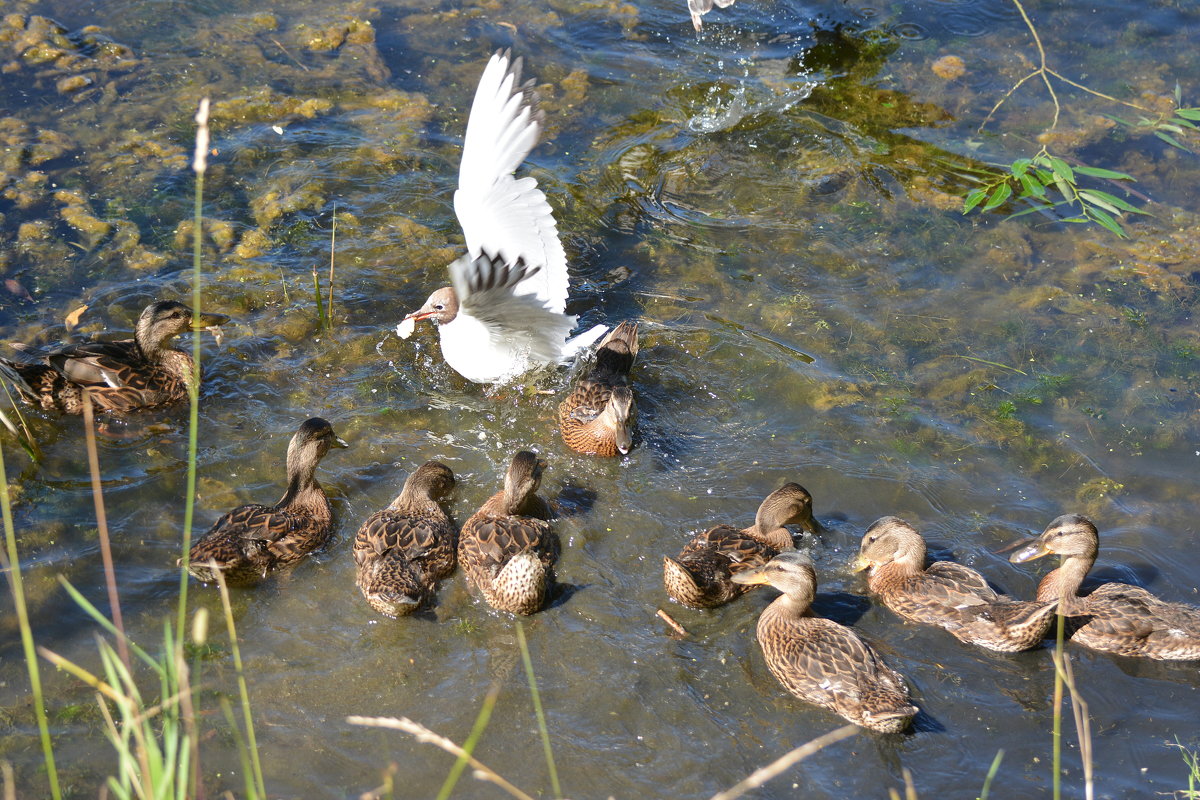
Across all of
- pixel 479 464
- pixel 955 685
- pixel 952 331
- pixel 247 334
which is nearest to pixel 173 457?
pixel 247 334

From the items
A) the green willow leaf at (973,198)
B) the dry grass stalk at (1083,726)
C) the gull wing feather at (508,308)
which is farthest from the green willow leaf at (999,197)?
the dry grass stalk at (1083,726)

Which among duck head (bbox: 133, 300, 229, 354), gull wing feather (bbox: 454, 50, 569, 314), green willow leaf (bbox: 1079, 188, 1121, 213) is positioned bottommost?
duck head (bbox: 133, 300, 229, 354)

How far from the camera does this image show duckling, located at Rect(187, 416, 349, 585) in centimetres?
532

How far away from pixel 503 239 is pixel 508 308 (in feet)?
2.36

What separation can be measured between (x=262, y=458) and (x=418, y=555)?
1589 millimetres

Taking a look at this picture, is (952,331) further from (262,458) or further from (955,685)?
(262,458)

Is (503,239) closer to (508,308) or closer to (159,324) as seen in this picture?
(508,308)

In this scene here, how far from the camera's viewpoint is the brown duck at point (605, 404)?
6484 mm

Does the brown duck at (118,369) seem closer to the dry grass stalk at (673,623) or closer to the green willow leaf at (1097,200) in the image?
the dry grass stalk at (673,623)

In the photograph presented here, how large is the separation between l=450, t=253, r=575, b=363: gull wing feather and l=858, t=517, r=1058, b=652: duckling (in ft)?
8.71

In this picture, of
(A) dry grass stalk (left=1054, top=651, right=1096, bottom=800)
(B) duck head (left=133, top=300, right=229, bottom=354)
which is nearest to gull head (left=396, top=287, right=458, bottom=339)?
(B) duck head (left=133, top=300, right=229, bottom=354)

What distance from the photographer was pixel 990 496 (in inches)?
248

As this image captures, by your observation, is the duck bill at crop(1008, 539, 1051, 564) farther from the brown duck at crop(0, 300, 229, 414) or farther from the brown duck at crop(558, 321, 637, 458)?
the brown duck at crop(0, 300, 229, 414)

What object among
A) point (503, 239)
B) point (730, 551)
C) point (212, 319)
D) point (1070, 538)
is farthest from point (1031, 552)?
point (212, 319)
